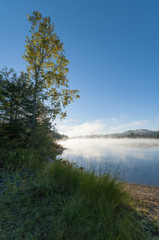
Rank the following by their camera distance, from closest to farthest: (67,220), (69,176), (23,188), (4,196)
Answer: (67,220)
(4,196)
(23,188)
(69,176)

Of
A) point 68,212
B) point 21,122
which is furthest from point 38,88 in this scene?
point 68,212

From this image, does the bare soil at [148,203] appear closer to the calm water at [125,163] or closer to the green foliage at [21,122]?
the calm water at [125,163]

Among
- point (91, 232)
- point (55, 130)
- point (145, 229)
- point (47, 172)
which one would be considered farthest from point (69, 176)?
point (55, 130)

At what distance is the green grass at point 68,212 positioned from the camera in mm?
1539

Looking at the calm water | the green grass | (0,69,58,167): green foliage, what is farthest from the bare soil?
(0,69,58,167): green foliage

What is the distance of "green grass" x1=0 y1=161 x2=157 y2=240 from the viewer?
1539 mm

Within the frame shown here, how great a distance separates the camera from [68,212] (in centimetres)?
187

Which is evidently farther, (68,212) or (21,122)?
(21,122)

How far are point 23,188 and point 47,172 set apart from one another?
80cm

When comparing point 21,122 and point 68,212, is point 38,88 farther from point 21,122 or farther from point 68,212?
point 68,212

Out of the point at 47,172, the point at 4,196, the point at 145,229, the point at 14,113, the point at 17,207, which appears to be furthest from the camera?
the point at 14,113

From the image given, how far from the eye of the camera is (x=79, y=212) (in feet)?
6.22

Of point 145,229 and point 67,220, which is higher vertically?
point 67,220

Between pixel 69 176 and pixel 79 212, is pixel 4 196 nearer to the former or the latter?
pixel 69 176
